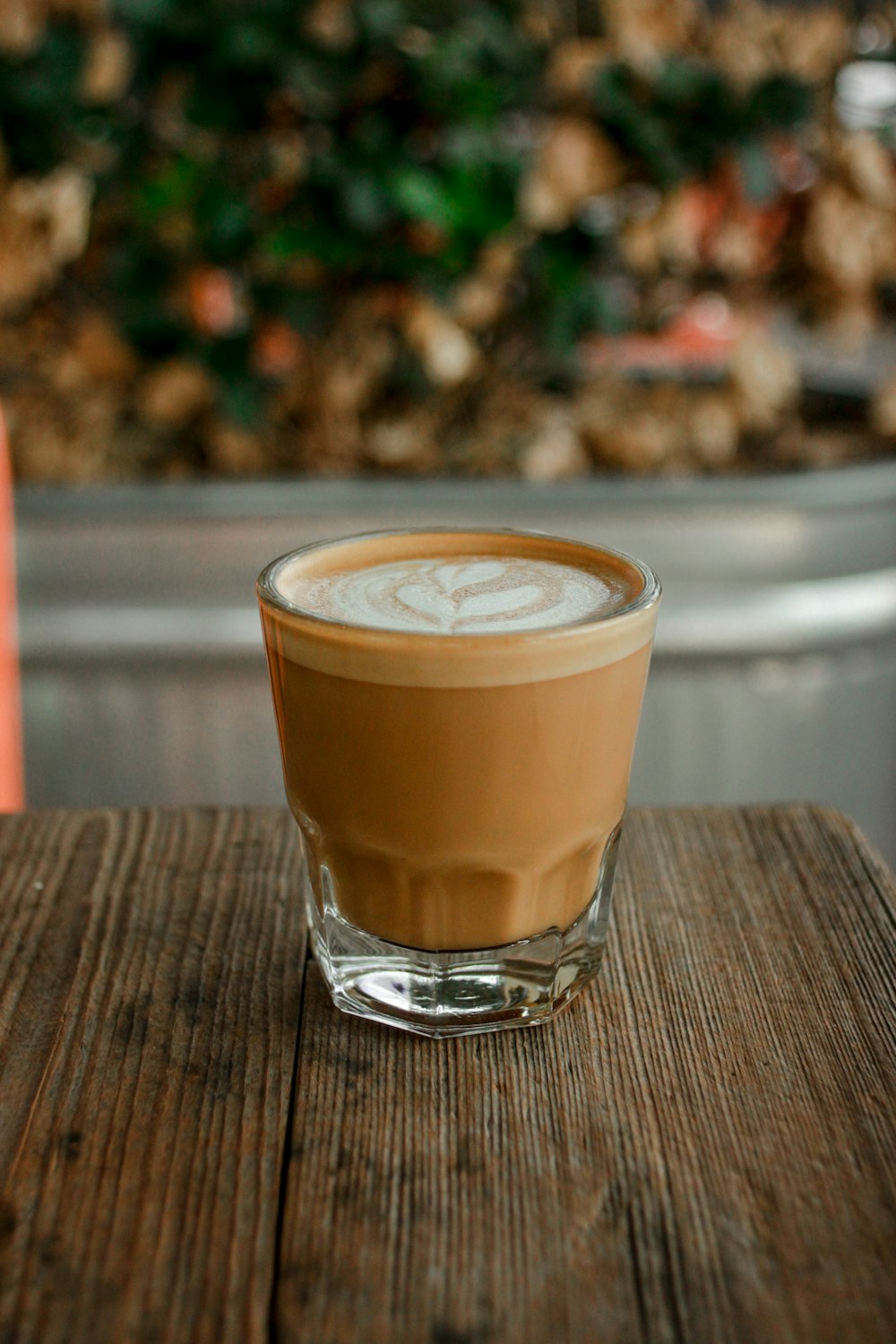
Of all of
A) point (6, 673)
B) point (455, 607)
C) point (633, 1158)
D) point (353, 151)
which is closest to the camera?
point (633, 1158)

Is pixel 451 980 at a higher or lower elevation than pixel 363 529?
higher

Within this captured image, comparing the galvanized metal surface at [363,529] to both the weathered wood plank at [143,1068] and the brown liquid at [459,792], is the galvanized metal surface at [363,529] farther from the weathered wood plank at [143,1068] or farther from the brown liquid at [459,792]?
the brown liquid at [459,792]

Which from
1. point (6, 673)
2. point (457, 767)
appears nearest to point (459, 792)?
point (457, 767)

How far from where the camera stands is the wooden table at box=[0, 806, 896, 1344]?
15.9 inches

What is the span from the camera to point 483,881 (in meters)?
0.55

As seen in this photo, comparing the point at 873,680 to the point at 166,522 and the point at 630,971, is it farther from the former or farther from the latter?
the point at 630,971

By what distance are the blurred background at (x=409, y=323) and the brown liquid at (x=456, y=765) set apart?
45.0 inches

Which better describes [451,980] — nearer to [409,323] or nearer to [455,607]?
[455,607]

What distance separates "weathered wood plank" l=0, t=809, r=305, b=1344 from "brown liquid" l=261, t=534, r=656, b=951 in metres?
0.08

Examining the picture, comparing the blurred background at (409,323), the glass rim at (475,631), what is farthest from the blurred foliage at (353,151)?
the glass rim at (475,631)

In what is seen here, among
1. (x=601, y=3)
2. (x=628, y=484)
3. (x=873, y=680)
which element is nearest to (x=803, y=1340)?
(x=628, y=484)

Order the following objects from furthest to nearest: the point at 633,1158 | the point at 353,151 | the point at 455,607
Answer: the point at 353,151
the point at 455,607
the point at 633,1158

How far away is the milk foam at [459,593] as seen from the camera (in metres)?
0.56

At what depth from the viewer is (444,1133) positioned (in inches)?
19.1
